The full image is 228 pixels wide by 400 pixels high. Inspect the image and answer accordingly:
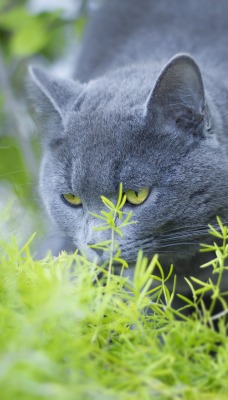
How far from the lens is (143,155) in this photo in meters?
1.42

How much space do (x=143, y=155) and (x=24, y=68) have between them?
7.20 ft

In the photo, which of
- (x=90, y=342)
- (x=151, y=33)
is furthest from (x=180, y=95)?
(x=151, y=33)

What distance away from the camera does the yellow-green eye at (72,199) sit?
60.2 inches

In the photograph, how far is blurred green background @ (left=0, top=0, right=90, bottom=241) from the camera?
5.33ft

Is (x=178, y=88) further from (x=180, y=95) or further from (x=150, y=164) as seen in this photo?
(x=150, y=164)

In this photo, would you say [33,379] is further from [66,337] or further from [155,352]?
[155,352]

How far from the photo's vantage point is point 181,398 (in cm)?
79

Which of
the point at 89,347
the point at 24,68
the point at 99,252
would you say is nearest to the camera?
the point at 89,347

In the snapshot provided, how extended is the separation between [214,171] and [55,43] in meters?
2.04

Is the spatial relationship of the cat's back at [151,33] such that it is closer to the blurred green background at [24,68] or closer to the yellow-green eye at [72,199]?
the blurred green background at [24,68]

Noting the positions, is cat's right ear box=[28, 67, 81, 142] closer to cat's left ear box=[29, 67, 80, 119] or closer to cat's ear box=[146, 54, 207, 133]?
cat's left ear box=[29, 67, 80, 119]

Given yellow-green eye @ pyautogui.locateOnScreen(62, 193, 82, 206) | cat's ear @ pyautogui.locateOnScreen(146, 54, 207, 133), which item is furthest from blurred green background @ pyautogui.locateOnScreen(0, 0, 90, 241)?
cat's ear @ pyautogui.locateOnScreen(146, 54, 207, 133)

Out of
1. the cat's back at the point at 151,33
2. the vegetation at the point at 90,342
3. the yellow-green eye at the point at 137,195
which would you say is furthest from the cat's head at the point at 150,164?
the cat's back at the point at 151,33

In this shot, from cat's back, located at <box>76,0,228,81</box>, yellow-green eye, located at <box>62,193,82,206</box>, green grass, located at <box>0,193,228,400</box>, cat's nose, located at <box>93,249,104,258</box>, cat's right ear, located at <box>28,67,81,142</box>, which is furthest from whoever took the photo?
cat's back, located at <box>76,0,228,81</box>
